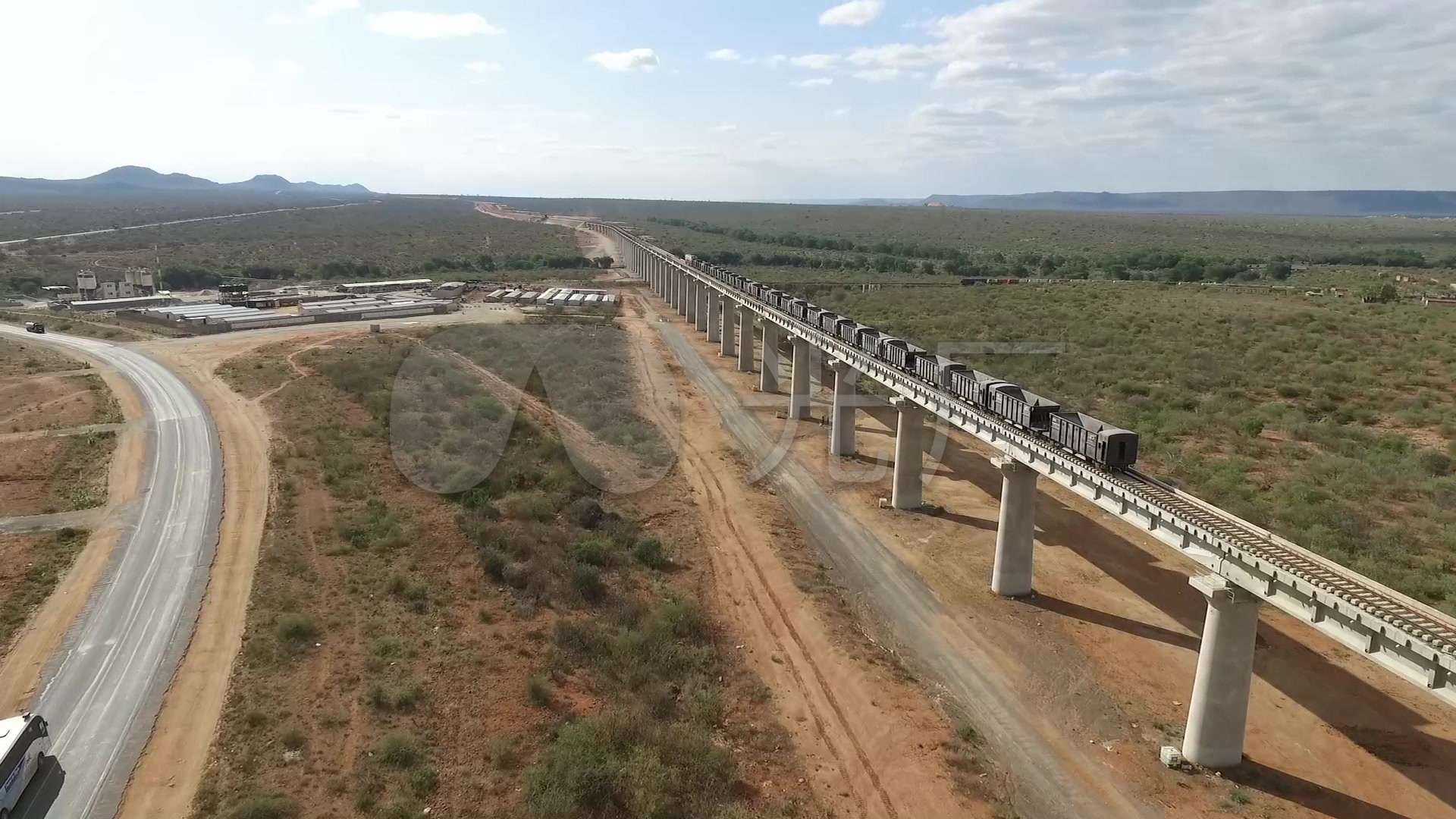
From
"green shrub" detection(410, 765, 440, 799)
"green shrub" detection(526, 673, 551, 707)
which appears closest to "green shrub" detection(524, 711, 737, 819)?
"green shrub" detection(526, 673, 551, 707)

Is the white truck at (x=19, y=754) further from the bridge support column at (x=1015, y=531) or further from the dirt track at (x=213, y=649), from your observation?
the bridge support column at (x=1015, y=531)

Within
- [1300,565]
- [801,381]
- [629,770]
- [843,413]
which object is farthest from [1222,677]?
[801,381]

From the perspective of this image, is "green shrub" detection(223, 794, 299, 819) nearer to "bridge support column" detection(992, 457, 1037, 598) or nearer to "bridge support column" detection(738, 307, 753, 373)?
"bridge support column" detection(992, 457, 1037, 598)

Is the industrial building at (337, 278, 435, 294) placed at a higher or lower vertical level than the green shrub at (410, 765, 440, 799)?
higher

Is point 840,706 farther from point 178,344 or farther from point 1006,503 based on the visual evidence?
point 178,344

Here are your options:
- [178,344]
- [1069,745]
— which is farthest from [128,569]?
[178,344]

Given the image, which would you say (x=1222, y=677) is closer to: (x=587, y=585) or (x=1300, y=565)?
(x=1300, y=565)
